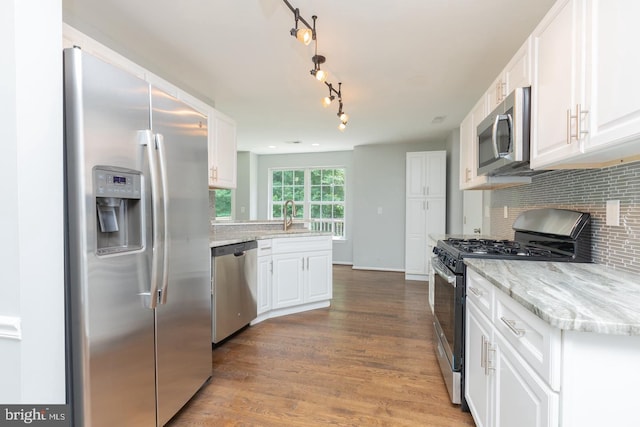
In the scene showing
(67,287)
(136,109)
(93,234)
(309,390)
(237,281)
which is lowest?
(309,390)

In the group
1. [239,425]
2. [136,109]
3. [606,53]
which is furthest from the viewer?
A: [239,425]

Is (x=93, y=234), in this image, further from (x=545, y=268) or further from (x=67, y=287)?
(x=545, y=268)

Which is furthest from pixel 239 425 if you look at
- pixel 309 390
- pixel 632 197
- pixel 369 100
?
pixel 369 100

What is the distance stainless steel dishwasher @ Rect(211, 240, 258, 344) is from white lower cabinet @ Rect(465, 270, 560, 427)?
190 cm

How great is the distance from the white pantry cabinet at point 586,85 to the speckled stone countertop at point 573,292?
520 mm

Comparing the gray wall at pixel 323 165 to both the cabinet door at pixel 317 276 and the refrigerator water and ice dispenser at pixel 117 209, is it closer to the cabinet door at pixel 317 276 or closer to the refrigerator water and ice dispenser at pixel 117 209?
the cabinet door at pixel 317 276

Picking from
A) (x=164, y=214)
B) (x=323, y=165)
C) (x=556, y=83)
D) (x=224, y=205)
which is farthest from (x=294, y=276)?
(x=224, y=205)

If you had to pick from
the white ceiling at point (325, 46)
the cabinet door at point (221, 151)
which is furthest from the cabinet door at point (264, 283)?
the white ceiling at point (325, 46)

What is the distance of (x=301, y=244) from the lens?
3463 mm

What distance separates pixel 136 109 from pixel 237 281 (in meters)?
1.78

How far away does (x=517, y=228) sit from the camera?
2330 millimetres

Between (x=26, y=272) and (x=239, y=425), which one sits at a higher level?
(x=26, y=272)

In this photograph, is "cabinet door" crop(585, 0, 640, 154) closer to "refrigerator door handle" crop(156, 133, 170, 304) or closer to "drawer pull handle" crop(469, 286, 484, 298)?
"drawer pull handle" crop(469, 286, 484, 298)

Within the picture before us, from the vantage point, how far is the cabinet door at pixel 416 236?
5113mm
